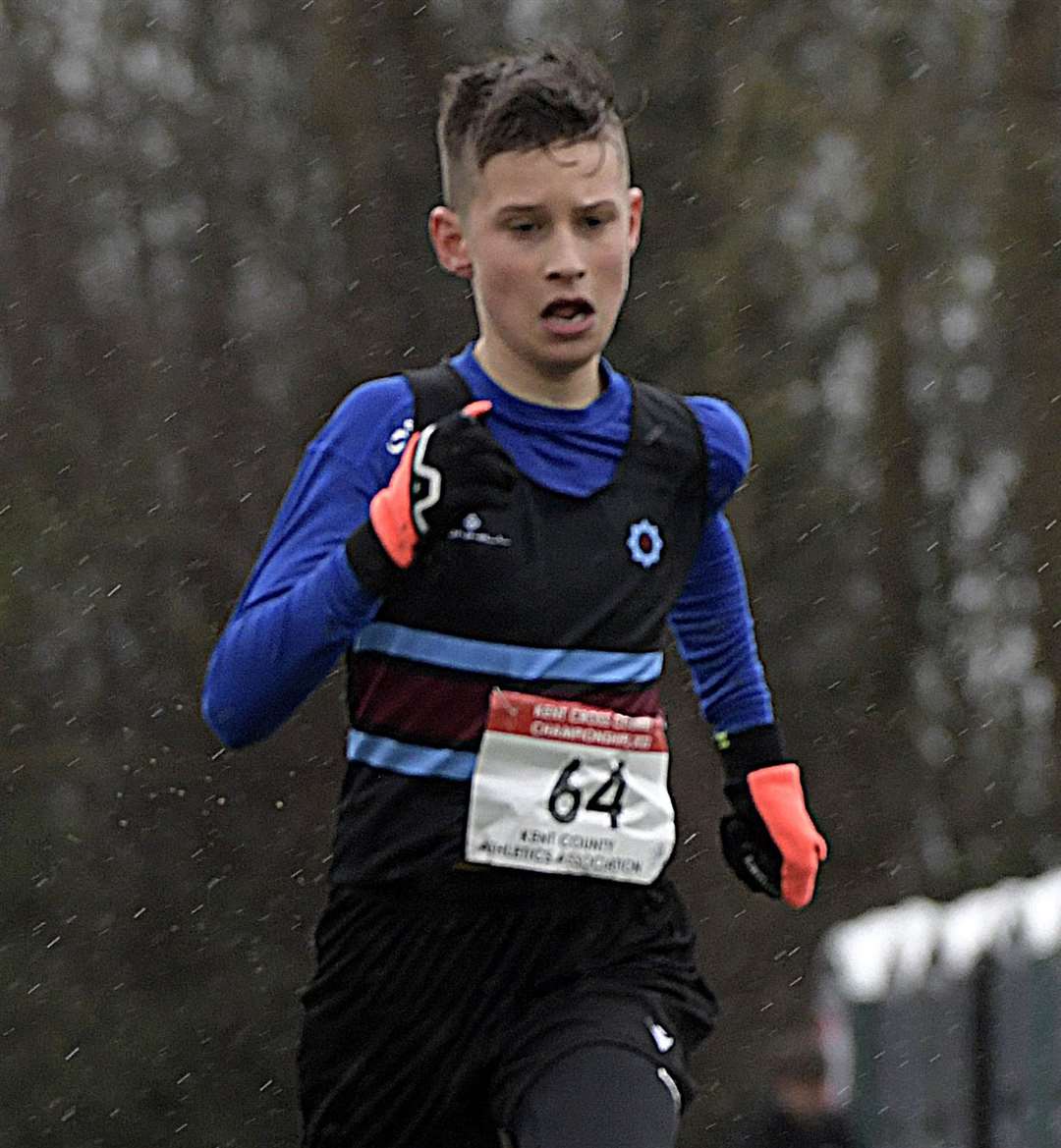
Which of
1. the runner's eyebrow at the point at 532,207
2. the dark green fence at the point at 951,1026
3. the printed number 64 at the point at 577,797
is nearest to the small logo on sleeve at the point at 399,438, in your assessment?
the runner's eyebrow at the point at 532,207

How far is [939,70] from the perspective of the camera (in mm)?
9297

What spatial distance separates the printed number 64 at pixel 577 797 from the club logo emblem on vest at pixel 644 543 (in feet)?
0.93

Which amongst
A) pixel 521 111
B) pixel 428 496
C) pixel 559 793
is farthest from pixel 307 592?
pixel 521 111

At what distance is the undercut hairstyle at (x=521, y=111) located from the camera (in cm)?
320

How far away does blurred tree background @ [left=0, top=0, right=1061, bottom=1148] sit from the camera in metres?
8.20

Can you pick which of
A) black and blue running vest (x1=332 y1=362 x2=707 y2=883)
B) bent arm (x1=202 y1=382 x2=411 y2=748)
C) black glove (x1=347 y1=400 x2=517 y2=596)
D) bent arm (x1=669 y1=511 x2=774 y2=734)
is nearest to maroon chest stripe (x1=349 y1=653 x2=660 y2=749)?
black and blue running vest (x1=332 y1=362 x2=707 y2=883)

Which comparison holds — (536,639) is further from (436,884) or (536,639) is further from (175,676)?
(175,676)

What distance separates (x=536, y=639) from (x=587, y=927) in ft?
1.29

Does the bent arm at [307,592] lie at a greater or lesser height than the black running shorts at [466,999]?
greater

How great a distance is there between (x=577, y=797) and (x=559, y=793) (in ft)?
0.08

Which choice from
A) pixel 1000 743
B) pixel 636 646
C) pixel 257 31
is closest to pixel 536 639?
pixel 636 646

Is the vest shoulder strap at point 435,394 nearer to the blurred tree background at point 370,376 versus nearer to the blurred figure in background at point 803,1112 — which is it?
the blurred figure in background at point 803,1112

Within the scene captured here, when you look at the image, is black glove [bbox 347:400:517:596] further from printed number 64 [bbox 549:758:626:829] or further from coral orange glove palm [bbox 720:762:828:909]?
coral orange glove palm [bbox 720:762:828:909]

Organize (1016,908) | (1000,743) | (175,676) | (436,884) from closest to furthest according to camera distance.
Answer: (436,884) → (1016,908) → (175,676) → (1000,743)
